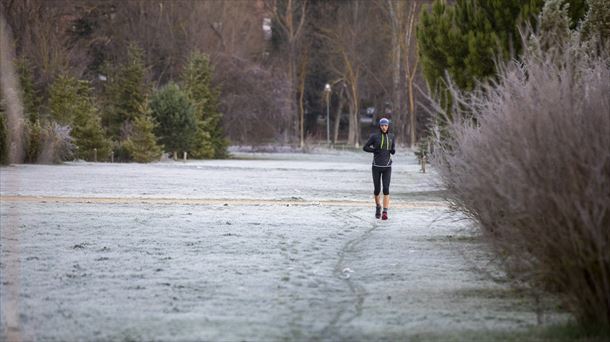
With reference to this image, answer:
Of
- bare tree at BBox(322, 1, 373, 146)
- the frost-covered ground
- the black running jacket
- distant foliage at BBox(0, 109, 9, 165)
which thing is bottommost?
the frost-covered ground

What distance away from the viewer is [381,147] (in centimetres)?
1994

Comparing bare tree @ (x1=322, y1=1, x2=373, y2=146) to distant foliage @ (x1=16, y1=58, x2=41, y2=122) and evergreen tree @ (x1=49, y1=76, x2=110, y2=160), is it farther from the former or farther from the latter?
evergreen tree @ (x1=49, y1=76, x2=110, y2=160)

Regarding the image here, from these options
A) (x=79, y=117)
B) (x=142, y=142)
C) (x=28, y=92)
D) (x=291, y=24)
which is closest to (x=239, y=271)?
(x=79, y=117)

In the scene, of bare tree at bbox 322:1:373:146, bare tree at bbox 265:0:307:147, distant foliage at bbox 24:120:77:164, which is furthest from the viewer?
bare tree at bbox 322:1:373:146

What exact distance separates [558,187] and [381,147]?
11.1 m

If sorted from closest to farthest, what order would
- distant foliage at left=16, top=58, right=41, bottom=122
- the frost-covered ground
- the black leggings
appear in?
1. the frost-covered ground
2. the black leggings
3. distant foliage at left=16, top=58, right=41, bottom=122

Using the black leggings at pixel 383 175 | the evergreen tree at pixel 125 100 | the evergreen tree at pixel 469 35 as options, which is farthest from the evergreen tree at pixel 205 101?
the black leggings at pixel 383 175

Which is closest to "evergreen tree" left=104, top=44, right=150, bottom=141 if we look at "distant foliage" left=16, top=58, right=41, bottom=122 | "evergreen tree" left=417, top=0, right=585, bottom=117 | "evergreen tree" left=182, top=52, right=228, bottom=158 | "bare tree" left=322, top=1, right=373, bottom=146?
"evergreen tree" left=182, top=52, right=228, bottom=158

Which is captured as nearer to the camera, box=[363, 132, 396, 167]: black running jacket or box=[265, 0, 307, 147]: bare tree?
box=[363, 132, 396, 167]: black running jacket

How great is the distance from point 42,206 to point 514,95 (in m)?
12.0

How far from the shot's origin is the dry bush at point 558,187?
28.7 ft

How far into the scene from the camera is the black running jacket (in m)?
19.9

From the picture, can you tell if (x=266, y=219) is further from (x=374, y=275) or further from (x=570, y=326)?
(x=570, y=326)

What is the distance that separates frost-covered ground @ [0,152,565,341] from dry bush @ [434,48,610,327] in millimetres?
676
